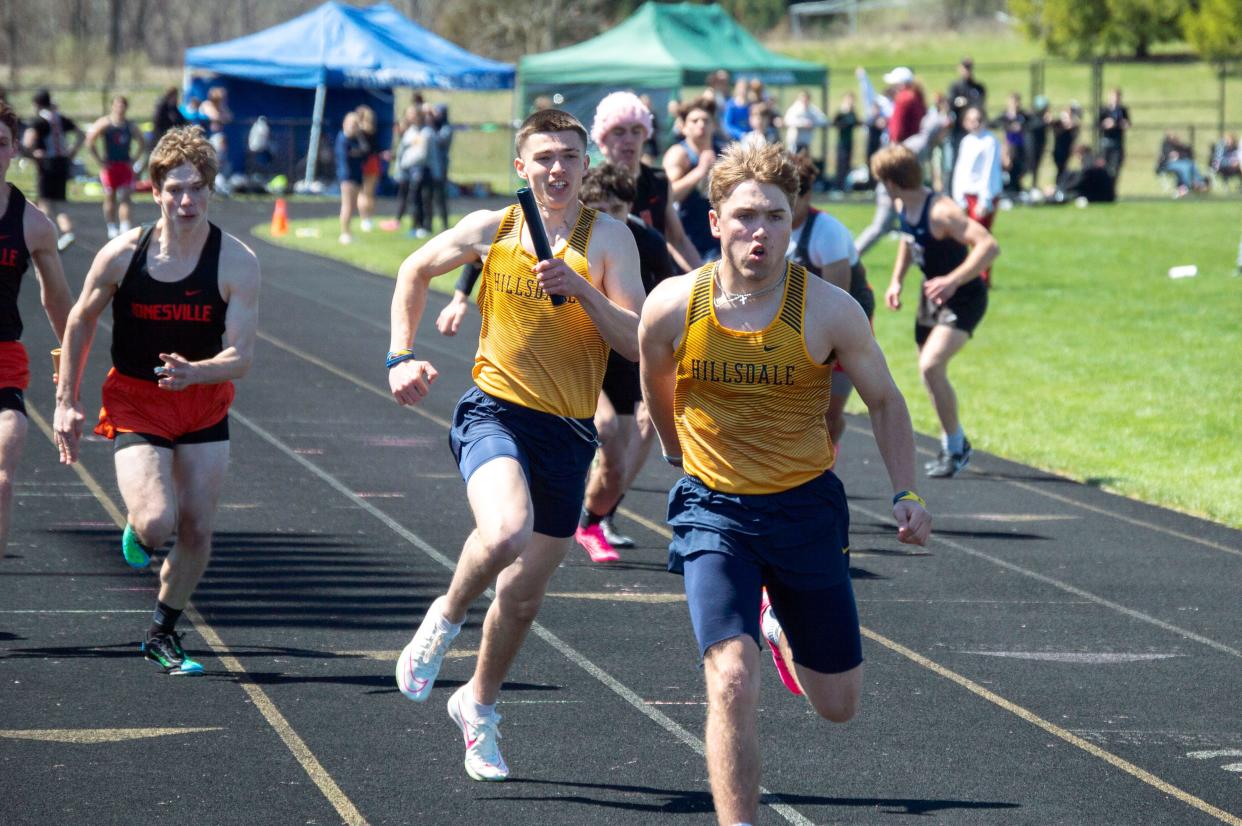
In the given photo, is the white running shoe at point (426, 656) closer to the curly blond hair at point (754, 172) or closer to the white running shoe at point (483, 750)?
the white running shoe at point (483, 750)

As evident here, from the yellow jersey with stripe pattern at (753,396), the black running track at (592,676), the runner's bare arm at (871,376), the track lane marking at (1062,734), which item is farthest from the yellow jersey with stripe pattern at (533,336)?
the track lane marking at (1062,734)

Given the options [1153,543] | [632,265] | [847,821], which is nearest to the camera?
[847,821]

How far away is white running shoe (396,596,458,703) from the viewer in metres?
5.58

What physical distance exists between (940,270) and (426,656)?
20.9ft

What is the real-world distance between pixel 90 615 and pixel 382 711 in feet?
6.19

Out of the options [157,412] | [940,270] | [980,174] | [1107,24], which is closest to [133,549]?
[157,412]

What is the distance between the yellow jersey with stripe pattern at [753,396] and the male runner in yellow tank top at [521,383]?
2.00 ft

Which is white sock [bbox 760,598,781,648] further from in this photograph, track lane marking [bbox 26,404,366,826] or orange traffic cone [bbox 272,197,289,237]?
orange traffic cone [bbox 272,197,289,237]

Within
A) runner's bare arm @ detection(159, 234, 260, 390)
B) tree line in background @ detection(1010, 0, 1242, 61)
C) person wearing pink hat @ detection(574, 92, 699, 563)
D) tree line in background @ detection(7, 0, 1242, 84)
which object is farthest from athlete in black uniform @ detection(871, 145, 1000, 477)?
tree line in background @ detection(1010, 0, 1242, 61)

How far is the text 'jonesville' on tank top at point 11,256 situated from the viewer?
6895mm

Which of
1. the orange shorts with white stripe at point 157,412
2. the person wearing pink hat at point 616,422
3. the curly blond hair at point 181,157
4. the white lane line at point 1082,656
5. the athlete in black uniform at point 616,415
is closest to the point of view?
the curly blond hair at point 181,157

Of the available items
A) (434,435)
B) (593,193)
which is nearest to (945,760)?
(593,193)

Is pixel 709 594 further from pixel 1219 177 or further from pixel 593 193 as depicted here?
pixel 1219 177

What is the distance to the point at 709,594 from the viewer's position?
4.71 meters
